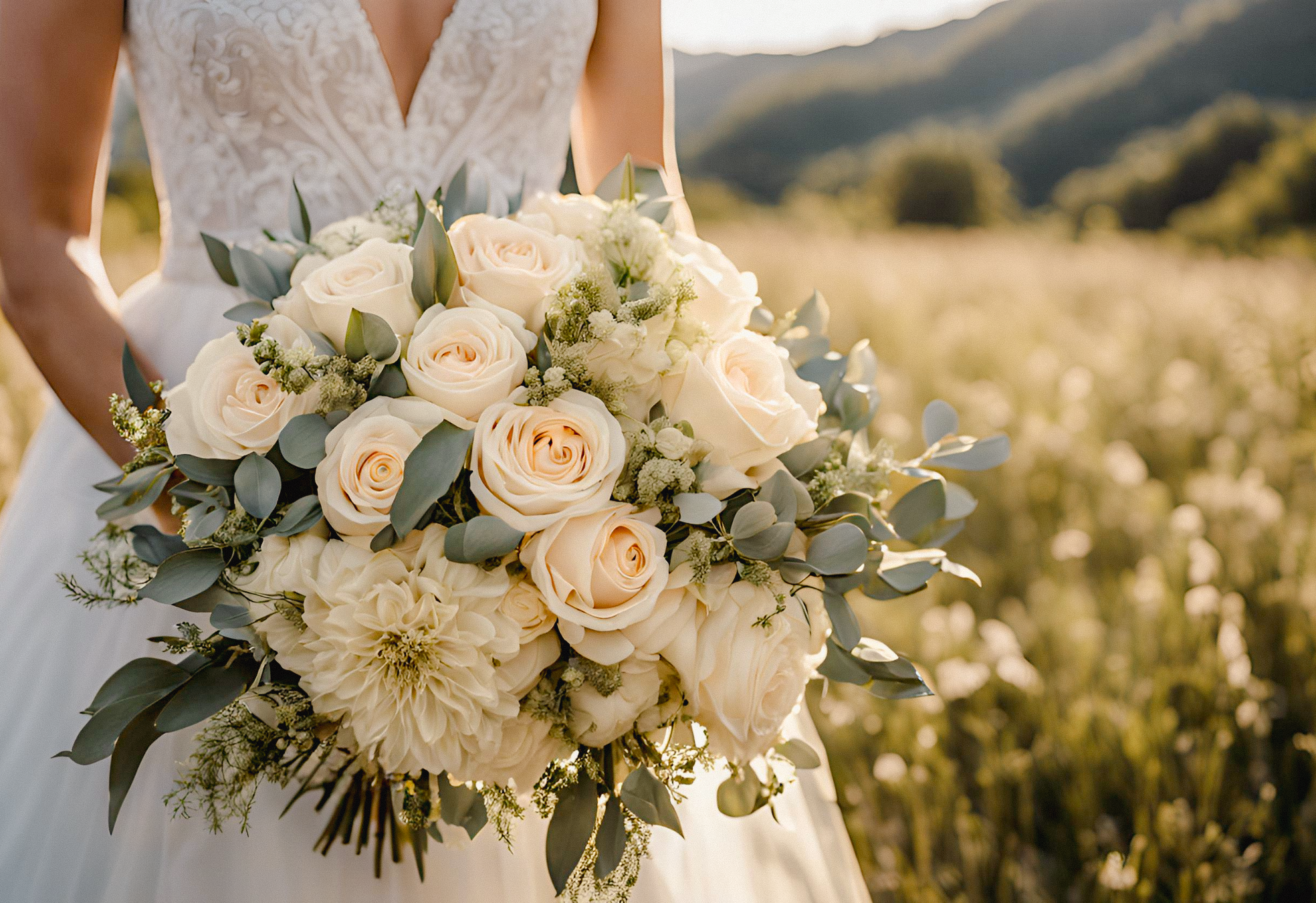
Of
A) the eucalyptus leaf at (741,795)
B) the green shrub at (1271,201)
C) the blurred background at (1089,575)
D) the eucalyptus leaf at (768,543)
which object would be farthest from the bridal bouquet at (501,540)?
the green shrub at (1271,201)

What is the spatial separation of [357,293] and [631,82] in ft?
3.41

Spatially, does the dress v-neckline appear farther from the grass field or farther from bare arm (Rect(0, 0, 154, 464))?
the grass field

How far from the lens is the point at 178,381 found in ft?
5.16

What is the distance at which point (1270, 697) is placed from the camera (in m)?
2.70

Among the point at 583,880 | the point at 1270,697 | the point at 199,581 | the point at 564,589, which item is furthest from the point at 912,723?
the point at 199,581

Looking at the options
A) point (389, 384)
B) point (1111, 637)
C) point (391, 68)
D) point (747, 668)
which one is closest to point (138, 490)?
point (389, 384)

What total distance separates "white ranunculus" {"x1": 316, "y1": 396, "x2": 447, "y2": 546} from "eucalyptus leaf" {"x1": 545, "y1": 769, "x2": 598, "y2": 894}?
1.41ft

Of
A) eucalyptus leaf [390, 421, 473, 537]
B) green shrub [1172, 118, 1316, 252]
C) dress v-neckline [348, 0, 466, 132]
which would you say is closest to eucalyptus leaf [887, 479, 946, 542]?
eucalyptus leaf [390, 421, 473, 537]

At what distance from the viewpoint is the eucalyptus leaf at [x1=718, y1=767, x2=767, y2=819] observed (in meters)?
1.22

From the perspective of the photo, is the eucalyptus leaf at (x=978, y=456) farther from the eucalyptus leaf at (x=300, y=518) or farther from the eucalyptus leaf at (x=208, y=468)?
the eucalyptus leaf at (x=208, y=468)

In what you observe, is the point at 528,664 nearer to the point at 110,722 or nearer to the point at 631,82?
the point at 110,722

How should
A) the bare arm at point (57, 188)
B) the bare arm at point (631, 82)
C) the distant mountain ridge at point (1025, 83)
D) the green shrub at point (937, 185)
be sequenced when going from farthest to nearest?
1. the distant mountain ridge at point (1025, 83)
2. the green shrub at point (937, 185)
3. the bare arm at point (631, 82)
4. the bare arm at point (57, 188)

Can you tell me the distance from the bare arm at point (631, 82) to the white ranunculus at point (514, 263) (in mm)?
736

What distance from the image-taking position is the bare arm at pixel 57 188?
4.42ft
